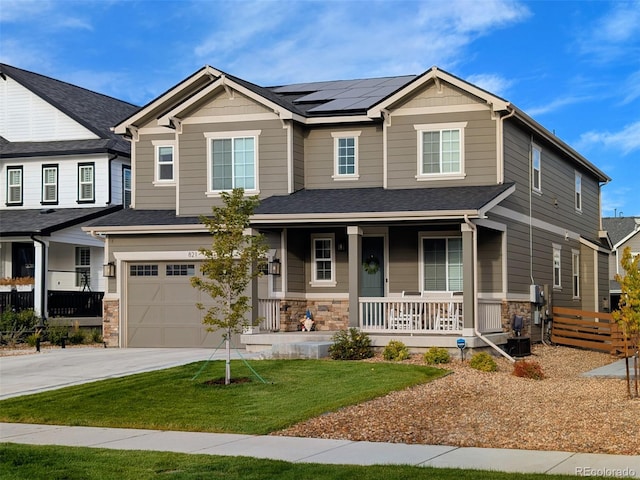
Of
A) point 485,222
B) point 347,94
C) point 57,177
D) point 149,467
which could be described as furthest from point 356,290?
point 57,177

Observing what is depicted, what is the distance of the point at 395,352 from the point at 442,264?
15.2ft

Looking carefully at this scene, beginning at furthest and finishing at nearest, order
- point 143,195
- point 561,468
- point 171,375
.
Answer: point 143,195
point 171,375
point 561,468

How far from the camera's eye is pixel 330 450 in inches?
431

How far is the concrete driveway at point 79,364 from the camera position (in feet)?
56.8

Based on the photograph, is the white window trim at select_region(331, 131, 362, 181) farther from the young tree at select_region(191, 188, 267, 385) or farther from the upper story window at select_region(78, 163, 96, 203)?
the upper story window at select_region(78, 163, 96, 203)

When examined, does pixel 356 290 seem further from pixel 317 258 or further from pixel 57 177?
pixel 57 177

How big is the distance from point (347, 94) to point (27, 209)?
12721mm

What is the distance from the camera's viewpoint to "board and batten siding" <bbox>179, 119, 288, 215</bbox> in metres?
23.9

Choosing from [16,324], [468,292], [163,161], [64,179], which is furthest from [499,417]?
[64,179]

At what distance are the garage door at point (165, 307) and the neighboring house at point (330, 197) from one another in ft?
0.13

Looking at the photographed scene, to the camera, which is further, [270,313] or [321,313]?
[321,313]

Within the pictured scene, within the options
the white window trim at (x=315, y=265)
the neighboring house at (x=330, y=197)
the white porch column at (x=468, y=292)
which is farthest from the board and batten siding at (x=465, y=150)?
the white porch column at (x=468, y=292)

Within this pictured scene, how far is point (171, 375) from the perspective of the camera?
56.4 ft

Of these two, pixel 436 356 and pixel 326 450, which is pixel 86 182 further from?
pixel 326 450
